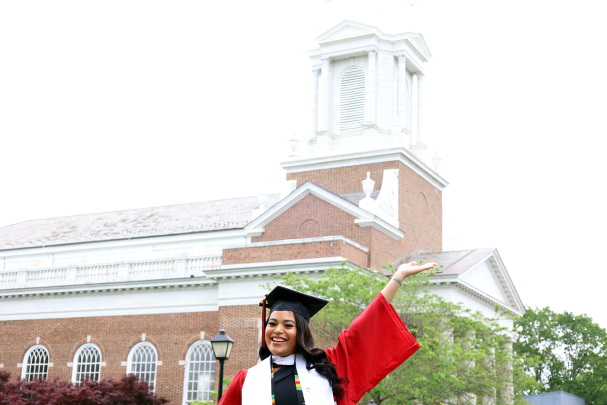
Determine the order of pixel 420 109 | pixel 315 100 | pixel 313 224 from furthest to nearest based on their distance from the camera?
pixel 420 109 → pixel 315 100 → pixel 313 224

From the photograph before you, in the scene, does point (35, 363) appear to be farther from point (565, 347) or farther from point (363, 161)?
point (565, 347)

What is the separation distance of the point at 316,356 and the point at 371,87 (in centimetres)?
3108

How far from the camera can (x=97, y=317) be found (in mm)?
33312

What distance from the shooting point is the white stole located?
461 cm

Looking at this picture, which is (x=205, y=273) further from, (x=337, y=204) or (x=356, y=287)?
(x=356, y=287)

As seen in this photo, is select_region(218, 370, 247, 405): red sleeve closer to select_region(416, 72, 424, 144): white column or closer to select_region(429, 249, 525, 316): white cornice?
select_region(429, 249, 525, 316): white cornice

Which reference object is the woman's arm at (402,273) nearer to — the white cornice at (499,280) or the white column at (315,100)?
the white cornice at (499,280)

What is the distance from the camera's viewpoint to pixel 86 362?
109 ft

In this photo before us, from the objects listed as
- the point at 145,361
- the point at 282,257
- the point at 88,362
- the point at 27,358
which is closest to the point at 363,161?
the point at 282,257

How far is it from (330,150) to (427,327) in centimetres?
1473

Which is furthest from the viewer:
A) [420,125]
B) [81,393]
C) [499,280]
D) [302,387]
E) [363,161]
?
[420,125]

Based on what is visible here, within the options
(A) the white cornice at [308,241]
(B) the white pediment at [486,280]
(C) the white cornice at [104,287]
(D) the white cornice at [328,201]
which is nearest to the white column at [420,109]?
(D) the white cornice at [328,201]

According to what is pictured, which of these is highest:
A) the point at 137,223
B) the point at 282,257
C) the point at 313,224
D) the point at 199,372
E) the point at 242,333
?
the point at 137,223

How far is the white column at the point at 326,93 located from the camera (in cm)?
3570
